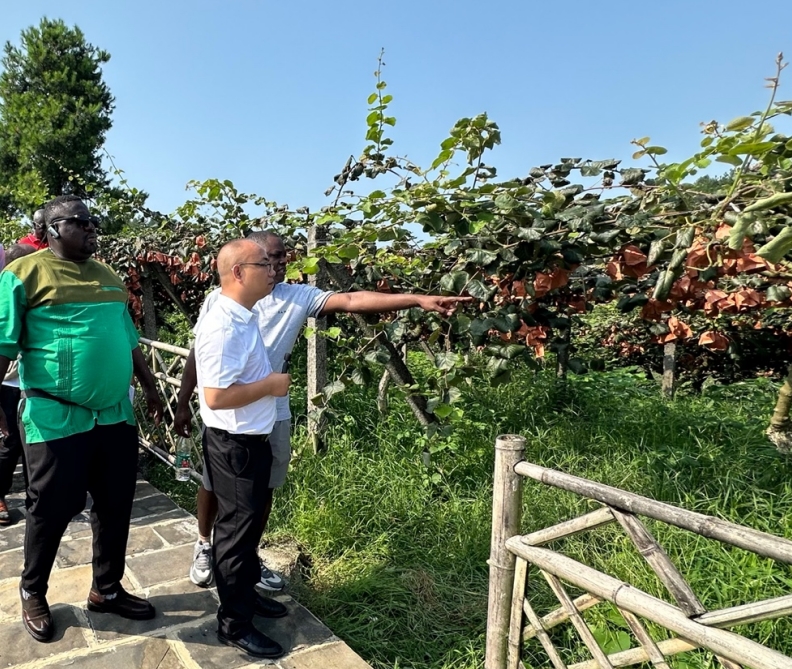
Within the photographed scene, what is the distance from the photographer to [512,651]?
191cm

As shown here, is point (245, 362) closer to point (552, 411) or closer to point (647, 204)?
point (647, 204)

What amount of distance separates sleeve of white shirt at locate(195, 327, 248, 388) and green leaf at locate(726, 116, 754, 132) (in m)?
1.71

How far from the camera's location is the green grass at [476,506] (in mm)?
2666

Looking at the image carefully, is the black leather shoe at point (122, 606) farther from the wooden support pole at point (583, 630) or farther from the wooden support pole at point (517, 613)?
the wooden support pole at point (583, 630)

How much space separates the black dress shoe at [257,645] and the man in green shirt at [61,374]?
0.81 meters

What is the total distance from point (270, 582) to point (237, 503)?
0.78m

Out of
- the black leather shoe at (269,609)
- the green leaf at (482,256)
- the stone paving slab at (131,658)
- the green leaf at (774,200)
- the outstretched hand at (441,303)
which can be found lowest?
the stone paving slab at (131,658)

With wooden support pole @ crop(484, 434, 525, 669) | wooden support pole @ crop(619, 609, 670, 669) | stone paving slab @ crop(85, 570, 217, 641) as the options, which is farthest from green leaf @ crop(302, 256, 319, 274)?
wooden support pole @ crop(619, 609, 670, 669)

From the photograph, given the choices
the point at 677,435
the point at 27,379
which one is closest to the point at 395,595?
the point at 27,379

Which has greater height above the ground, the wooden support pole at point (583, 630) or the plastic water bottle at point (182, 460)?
the wooden support pole at point (583, 630)

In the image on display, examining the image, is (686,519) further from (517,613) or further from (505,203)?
(505,203)

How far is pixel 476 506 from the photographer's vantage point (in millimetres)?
3406

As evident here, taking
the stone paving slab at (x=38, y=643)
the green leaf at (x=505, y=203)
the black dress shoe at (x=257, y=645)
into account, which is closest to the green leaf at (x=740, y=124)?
the green leaf at (x=505, y=203)

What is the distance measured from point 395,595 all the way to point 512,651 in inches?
42.4
